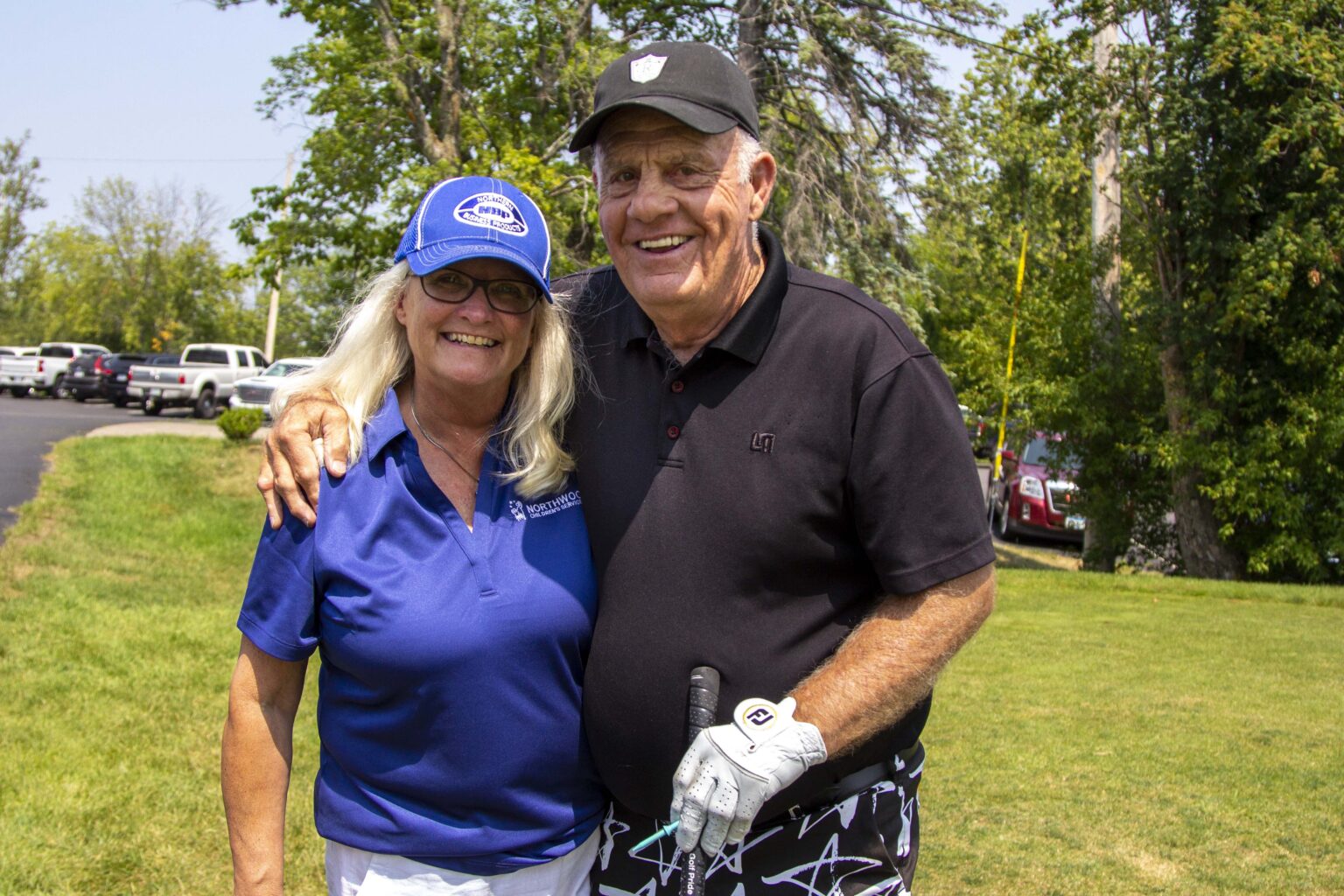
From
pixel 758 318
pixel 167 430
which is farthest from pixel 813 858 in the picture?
pixel 167 430

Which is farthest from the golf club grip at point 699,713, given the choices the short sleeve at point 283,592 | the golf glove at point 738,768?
the short sleeve at point 283,592

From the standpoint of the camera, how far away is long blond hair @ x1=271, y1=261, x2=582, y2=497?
2414 millimetres

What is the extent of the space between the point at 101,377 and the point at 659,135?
125 ft

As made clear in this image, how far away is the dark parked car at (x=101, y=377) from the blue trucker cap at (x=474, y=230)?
120 feet

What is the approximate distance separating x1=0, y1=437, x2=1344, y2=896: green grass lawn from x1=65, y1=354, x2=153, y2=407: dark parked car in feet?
86.5

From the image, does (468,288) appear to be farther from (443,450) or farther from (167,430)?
(167,430)

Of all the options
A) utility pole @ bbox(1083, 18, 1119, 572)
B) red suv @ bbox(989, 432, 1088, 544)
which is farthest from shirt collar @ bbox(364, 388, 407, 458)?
red suv @ bbox(989, 432, 1088, 544)

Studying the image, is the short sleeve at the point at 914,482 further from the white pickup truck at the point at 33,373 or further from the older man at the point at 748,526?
the white pickup truck at the point at 33,373

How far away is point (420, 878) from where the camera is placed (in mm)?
2256

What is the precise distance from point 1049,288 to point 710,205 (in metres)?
15.3

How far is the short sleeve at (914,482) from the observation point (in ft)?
7.06

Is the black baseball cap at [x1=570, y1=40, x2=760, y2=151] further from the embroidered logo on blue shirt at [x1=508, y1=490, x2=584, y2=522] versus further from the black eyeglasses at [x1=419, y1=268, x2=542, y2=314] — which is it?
the embroidered logo on blue shirt at [x1=508, y1=490, x2=584, y2=522]

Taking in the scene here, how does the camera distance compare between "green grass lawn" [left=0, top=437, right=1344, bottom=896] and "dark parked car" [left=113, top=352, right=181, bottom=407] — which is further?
"dark parked car" [left=113, top=352, right=181, bottom=407]

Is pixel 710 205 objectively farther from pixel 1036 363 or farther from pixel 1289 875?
pixel 1036 363
